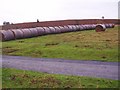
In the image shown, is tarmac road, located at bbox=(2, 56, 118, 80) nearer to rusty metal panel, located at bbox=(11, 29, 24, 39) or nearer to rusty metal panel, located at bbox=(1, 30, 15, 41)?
rusty metal panel, located at bbox=(1, 30, 15, 41)

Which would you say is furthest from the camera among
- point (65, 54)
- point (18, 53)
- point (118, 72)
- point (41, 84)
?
point (18, 53)

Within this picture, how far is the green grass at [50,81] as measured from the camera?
13370mm

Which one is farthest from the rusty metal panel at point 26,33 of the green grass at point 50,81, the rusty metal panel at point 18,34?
the green grass at point 50,81

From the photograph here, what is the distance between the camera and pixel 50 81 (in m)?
14.2

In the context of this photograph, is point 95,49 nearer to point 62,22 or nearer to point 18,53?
point 18,53

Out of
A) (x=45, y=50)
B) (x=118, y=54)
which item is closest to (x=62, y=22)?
(x=45, y=50)

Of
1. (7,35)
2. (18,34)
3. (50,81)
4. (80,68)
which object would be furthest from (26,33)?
(50,81)

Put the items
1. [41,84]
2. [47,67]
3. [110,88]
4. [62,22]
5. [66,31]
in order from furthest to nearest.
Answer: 1. [62,22]
2. [66,31]
3. [47,67]
4. [41,84]
5. [110,88]

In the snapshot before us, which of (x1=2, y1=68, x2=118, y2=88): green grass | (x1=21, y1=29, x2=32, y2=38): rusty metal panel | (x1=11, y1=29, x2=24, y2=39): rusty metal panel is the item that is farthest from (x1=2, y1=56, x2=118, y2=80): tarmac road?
(x1=21, y1=29, x2=32, y2=38): rusty metal panel

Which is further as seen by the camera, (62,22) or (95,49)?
(62,22)

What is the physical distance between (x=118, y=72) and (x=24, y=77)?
5700 millimetres

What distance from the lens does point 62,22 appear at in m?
71.2

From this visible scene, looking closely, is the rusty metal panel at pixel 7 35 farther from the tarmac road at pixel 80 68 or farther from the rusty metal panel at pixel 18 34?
the tarmac road at pixel 80 68

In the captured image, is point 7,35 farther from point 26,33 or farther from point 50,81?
point 50,81
